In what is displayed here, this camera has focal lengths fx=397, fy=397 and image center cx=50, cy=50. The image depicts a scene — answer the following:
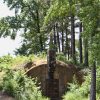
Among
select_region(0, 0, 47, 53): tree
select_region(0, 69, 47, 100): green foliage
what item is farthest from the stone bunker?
select_region(0, 0, 47, 53): tree

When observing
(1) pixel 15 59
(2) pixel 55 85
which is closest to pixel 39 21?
(1) pixel 15 59

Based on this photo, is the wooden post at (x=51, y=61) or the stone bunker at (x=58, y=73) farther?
the stone bunker at (x=58, y=73)

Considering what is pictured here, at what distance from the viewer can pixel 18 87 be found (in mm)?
20406

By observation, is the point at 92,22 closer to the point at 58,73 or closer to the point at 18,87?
the point at 18,87

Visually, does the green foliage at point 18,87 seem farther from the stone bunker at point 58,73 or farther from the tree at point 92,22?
the tree at point 92,22

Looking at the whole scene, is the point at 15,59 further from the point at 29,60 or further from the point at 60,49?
the point at 60,49

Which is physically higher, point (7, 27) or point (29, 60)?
point (7, 27)

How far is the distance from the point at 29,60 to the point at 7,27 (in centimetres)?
1324

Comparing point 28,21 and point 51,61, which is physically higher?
point 28,21

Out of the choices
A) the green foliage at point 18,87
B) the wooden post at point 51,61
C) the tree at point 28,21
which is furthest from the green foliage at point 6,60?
the tree at point 28,21

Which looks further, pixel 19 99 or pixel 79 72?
pixel 79 72

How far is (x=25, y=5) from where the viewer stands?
133ft

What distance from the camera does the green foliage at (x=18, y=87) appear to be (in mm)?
19906

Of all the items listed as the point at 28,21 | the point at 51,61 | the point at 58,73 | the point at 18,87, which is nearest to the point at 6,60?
the point at 58,73
